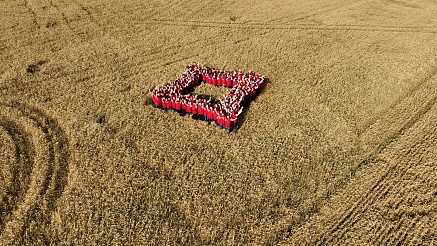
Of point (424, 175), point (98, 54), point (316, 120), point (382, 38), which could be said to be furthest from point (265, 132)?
point (382, 38)

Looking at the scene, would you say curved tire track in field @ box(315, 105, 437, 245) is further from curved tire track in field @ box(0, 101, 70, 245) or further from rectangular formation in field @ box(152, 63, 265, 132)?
curved tire track in field @ box(0, 101, 70, 245)

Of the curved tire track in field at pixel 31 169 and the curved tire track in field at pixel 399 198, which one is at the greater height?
the curved tire track in field at pixel 31 169

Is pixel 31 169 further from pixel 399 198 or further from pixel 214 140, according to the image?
pixel 399 198

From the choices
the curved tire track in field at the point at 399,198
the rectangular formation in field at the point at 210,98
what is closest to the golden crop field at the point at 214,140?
the curved tire track in field at the point at 399,198

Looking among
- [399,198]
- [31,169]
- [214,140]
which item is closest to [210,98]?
[214,140]

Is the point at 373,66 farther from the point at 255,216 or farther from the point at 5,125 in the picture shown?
the point at 5,125

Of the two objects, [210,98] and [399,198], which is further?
[210,98]

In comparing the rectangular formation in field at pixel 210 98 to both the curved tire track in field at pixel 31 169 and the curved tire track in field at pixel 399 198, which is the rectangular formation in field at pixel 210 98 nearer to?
the curved tire track in field at pixel 31 169
